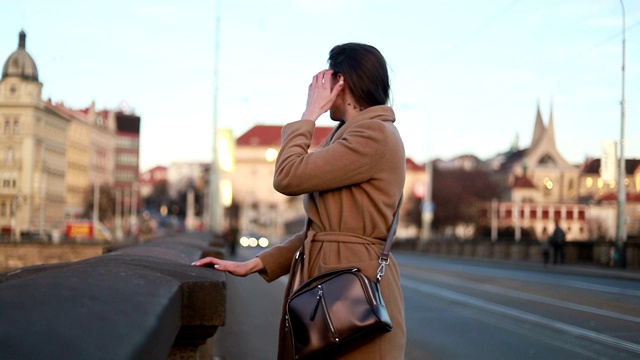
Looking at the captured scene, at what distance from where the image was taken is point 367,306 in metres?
3.14

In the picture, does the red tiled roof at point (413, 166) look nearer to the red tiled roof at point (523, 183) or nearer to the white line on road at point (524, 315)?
the red tiled roof at point (523, 183)

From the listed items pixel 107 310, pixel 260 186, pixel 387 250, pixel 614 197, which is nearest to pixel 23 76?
pixel 387 250

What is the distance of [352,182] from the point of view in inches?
133

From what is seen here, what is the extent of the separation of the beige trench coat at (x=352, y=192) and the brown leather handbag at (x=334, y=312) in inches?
3.9

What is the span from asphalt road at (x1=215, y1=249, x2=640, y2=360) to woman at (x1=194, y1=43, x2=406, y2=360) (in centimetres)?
748

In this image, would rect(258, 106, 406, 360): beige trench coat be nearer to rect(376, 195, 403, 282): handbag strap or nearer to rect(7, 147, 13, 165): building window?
rect(376, 195, 403, 282): handbag strap

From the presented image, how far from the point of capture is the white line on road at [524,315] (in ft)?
37.9

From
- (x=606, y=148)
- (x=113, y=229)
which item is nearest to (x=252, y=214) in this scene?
(x=113, y=229)

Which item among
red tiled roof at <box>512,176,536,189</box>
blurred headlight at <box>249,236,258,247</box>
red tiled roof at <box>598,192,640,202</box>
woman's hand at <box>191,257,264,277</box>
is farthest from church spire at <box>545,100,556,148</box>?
woman's hand at <box>191,257,264,277</box>

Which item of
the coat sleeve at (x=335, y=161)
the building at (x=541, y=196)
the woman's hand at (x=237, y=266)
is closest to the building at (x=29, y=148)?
the woman's hand at (x=237, y=266)

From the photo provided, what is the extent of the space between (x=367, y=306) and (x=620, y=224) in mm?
36584

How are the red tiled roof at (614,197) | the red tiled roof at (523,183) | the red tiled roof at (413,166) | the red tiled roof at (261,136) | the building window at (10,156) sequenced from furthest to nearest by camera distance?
1. the red tiled roof at (413,166)
2. the red tiled roof at (261,136)
3. the red tiled roof at (523,183)
4. the red tiled roof at (614,197)
5. the building window at (10,156)

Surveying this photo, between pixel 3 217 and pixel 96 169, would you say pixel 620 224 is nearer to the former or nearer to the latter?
pixel 96 169

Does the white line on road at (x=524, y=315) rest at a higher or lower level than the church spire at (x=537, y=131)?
lower
